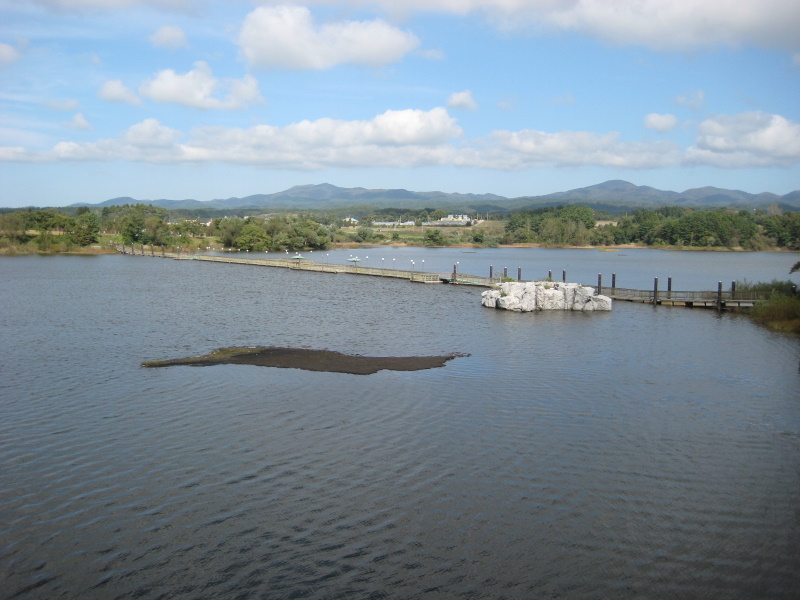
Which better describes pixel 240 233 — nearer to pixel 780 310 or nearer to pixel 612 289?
pixel 612 289

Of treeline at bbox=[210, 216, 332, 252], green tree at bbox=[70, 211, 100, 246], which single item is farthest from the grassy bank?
green tree at bbox=[70, 211, 100, 246]

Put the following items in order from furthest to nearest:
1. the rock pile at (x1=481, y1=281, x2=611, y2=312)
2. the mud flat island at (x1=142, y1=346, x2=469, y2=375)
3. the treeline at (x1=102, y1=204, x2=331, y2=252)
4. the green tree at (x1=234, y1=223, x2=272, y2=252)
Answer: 1. the green tree at (x1=234, y1=223, x2=272, y2=252)
2. the treeline at (x1=102, y1=204, x2=331, y2=252)
3. the rock pile at (x1=481, y1=281, x2=611, y2=312)
4. the mud flat island at (x1=142, y1=346, x2=469, y2=375)

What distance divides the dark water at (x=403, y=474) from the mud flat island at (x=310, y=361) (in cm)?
98

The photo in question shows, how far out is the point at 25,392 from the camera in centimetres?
2583

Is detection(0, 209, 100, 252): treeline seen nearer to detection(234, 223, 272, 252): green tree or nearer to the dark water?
detection(234, 223, 272, 252): green tree

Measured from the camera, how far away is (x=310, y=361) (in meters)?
31.6

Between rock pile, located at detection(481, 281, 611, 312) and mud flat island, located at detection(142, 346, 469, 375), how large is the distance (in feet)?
65.6

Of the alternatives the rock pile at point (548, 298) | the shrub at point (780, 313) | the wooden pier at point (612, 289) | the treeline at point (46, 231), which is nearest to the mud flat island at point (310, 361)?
the rock pile at point (548, 298)

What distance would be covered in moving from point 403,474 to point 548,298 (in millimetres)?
38067

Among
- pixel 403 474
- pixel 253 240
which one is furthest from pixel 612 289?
pixel 253 240

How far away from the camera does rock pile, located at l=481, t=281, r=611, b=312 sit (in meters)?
52.9

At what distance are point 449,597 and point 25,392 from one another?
20759 mm

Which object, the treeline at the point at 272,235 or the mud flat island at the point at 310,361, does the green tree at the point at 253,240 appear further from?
the mud flat island at the point at 310,361

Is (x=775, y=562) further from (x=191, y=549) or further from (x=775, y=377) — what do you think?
(x=775, y=377)
